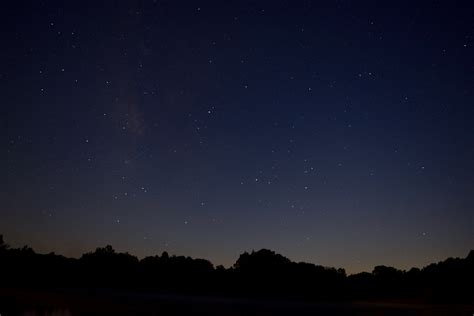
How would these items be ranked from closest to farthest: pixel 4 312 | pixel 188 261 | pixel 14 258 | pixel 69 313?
pixel 4 312 → pixel 69 313 → pixel 14 258 → pixel 188 261

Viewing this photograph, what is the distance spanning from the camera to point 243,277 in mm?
63562

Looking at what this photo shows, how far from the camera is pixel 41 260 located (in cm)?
5475

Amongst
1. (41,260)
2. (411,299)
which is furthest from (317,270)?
(41,260)

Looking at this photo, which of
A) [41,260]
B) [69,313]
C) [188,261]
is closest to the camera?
[69,313]

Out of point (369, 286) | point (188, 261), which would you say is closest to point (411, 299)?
point (369, 286)

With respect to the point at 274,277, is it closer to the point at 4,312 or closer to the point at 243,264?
the point at 243,264

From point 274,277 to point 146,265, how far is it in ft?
59.9

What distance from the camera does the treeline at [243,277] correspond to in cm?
5450

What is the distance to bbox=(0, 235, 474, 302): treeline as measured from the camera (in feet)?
179

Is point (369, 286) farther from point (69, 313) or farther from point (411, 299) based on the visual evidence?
point (69, 313)

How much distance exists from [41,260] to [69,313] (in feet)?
123

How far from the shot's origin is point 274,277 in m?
62.2

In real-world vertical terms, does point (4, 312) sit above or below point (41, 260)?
below

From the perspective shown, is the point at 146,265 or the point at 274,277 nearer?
the point at 274,277
